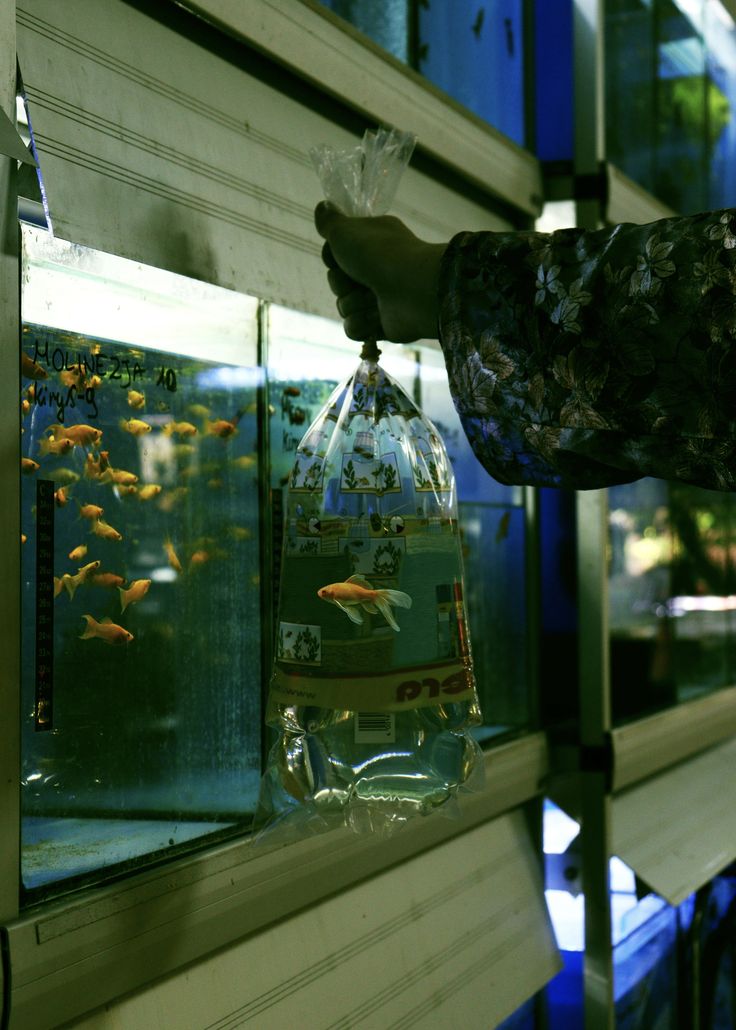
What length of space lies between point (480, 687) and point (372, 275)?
1.24 metres

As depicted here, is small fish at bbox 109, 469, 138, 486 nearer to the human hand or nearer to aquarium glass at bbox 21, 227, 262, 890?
aquarium glass at bbox 21, 227, 262, 890

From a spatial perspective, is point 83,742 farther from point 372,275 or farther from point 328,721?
point 372,275

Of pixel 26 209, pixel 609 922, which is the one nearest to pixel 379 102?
pixel 26 209

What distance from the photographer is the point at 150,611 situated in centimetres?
143

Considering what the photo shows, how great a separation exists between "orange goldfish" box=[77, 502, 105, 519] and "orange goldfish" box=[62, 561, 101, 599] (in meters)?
0.06

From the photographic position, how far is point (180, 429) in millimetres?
1478

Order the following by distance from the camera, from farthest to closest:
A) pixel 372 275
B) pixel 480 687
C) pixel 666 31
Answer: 1. pixel 666 31
2. pixel 480 687
3. pixel 372 275

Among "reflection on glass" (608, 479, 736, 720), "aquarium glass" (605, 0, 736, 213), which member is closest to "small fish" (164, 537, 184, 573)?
"reflection on glass" (608, 479, 736, 720)

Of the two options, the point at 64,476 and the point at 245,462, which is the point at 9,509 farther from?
the point at 245,462

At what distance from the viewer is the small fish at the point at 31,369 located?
1208 millimetres

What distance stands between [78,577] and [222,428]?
0.35 metres

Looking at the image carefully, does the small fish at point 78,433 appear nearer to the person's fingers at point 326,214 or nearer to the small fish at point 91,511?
the small fish at point 91,511

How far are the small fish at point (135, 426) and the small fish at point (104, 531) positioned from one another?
125mm

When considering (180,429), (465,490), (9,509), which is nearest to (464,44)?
(465,490)
